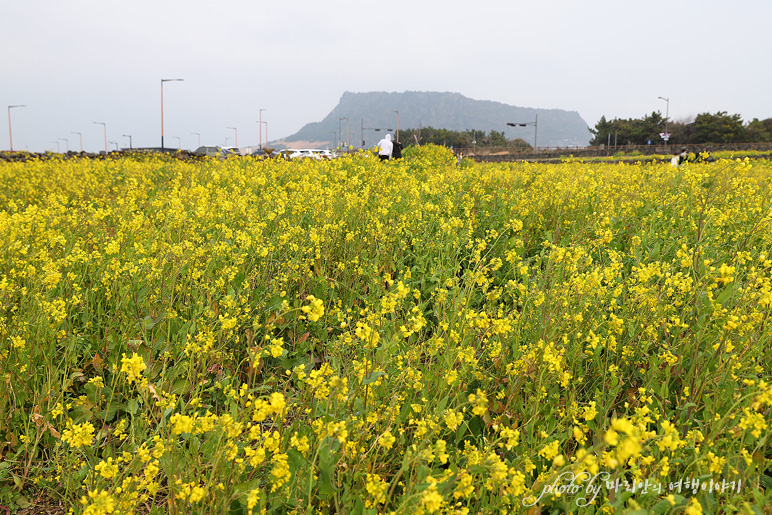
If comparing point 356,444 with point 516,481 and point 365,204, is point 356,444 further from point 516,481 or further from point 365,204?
point 365,204

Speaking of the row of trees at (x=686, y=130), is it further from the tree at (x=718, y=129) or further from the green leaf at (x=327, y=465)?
the green leaf at (x=327, y=465)

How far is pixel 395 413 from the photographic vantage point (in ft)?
6.50

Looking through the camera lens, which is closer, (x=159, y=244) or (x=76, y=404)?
(x=76, y=404)

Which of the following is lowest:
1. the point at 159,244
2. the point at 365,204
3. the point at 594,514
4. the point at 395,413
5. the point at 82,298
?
the point at 594,514

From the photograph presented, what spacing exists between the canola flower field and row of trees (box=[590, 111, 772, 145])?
6202 cm

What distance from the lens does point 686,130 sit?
59.6m

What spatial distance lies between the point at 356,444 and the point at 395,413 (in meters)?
0.22

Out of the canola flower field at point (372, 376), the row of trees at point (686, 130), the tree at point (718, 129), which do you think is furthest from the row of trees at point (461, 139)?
the canola flower field at point (372, 376)

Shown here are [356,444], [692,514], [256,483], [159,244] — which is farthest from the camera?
[159,244]

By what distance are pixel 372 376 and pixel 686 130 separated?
237 ft

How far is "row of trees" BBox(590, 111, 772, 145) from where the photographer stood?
173 ft

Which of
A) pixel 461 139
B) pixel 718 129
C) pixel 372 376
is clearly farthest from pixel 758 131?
pixel 372 376

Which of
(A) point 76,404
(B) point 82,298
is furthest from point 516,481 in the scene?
(B) point 82,298

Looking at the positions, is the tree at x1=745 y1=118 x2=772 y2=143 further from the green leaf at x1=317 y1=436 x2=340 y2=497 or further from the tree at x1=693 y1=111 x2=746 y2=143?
the green leaf at x1=317 y1=436 x2=340 y2=497
